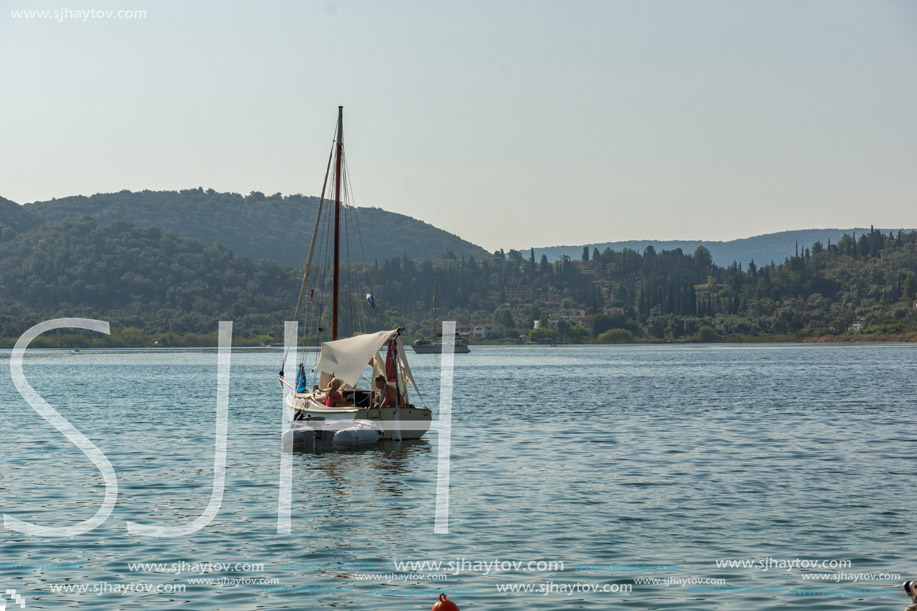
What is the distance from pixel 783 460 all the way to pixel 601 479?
9600mm

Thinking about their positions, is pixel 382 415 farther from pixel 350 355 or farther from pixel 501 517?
pixel 501 517

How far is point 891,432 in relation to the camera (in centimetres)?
5209

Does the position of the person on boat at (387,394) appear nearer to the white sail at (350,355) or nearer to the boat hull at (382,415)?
the boat hull at (382,415)

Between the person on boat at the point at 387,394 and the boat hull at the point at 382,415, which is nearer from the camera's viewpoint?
the boat hull at the point at 382,415

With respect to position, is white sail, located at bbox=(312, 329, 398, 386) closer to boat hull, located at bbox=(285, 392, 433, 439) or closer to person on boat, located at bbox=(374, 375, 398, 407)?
person on boat, located at bbox=(374, 375, 398, 407)

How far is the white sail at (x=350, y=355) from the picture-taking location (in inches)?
1781

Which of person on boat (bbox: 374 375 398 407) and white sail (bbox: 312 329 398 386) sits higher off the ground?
white sail (bbox: 312 329 398 386)

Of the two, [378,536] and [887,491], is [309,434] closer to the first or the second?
[378,536]

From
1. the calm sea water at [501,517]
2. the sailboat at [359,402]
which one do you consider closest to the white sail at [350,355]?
the sailboat at [359,402]

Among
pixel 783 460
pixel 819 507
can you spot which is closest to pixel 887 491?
pixel 819 507

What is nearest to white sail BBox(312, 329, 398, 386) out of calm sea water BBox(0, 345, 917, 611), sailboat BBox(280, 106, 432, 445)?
sailboat BBox(280, 106, 432, 445)

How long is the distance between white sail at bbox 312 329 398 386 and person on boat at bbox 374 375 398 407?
115 cm

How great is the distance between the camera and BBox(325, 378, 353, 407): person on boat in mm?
45969

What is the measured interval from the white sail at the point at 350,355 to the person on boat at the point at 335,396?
1.85ft
